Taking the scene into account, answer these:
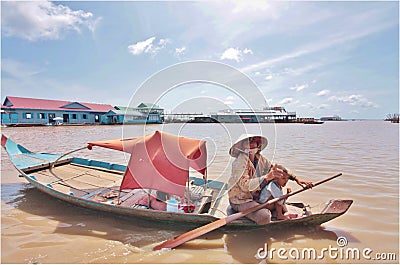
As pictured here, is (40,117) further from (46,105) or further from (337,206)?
(337,206)

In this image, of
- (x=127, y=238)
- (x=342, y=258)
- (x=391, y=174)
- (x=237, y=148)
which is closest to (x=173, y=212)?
(x=127, y=238)

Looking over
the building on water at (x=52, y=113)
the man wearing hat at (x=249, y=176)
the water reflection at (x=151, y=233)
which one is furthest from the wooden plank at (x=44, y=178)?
the building on water at (x=52, y=113)

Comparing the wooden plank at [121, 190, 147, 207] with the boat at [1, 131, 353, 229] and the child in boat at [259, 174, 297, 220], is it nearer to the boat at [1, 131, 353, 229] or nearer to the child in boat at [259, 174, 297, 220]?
the boat at [1, 131, 353, 229]

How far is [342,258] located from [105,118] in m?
40.0

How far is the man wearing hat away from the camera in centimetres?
336

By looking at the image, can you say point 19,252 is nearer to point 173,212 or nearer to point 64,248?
point 64,248

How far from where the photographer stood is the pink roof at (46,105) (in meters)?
28.5

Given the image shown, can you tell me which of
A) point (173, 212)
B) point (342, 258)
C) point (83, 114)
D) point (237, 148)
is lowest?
point (342, 258)

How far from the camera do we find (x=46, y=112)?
31.2 meters

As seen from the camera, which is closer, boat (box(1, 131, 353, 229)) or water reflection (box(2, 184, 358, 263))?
water reflection (box(2, 184, 358, 263))

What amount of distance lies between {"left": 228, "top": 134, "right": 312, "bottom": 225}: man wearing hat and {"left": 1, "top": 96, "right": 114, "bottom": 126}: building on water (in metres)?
32.3

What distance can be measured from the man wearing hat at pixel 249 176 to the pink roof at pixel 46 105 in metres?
33.5

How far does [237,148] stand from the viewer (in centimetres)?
350

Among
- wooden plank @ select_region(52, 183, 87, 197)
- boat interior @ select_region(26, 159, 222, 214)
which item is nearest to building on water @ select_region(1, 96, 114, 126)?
boat interior @ select_region(26, 159, 222, 214)
